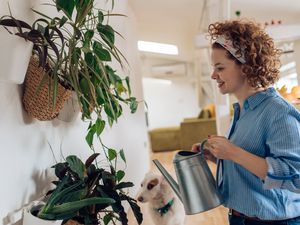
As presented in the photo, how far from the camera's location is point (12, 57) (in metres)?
0.94

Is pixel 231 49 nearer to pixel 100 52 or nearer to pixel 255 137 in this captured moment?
pixel 255 137

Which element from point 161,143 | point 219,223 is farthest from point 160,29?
point 219,223

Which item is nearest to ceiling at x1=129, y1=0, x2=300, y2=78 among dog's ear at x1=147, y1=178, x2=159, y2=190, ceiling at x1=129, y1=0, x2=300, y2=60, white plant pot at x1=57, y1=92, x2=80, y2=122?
ceiling at x1=129, y1=0, x2=300, y2=60

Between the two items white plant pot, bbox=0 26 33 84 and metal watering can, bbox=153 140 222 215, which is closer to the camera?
white plant pot, bbox=0 26 33 84

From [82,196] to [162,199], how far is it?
1.31 m

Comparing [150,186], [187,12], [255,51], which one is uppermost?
[187,12]

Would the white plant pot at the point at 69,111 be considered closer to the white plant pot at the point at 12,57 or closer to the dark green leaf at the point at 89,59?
the dark green leaf at the point at 89,59

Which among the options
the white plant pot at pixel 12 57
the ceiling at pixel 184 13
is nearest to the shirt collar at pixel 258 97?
the white plant pot at pixel 12 57

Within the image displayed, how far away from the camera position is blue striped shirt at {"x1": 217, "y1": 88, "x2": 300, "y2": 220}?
2.88 ft

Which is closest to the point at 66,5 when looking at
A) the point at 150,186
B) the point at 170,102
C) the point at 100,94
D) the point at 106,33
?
the point at 106,33

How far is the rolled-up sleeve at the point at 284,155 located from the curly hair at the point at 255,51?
17 cm

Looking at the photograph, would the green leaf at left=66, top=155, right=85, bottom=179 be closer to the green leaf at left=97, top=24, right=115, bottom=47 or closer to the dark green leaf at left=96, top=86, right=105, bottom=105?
the dark green leaf at left=96, top=86, right=105, bottom=105

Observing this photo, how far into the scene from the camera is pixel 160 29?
5855 millimetres

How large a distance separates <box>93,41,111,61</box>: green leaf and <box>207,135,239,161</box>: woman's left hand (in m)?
0.51
